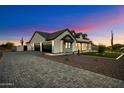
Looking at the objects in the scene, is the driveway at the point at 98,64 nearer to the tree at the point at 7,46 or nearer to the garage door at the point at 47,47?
the garage door at the point at 47,47

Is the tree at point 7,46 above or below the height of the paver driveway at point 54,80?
above

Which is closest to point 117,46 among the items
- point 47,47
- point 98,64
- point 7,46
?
point 98,64

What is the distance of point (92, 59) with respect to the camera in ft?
25.5

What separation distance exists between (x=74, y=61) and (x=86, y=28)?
220 cm

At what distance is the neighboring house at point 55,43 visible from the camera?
19.0 feet

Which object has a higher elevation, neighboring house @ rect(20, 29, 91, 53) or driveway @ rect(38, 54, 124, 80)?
neighboring house @ rect(20, 29, 91, 53)

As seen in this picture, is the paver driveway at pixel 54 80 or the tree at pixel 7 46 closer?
the paver driveway at pixel 54 80

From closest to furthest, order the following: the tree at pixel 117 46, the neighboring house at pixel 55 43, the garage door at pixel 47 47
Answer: the tree at pixel 117 46, the neighboring house at pixel 55 43, the garage door at pixel 47 47

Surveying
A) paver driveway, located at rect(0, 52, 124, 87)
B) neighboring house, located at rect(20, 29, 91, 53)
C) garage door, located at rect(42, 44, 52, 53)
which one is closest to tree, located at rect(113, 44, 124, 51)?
neighboring house, located at rect(20, 29, 91, 53)

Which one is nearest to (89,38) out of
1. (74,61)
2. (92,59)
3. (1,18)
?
(74,61)

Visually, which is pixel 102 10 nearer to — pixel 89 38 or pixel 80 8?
pixel 80 8

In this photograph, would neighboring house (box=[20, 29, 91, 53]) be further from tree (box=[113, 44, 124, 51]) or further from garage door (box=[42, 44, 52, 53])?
tree (box=[113, 44, 124, 51])

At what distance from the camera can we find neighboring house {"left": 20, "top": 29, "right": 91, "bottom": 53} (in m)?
5.80

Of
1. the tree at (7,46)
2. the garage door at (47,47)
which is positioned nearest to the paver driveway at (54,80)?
the tree at (7,46)
